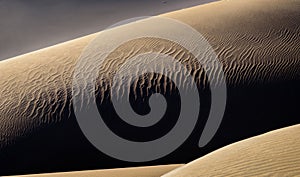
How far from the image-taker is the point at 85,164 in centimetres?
920

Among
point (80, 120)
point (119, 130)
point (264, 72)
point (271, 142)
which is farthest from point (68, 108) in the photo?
point (271, 142)

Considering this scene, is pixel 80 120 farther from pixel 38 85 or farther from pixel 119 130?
pixel 38 85

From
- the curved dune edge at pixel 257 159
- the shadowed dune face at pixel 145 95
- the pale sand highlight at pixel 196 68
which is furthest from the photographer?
the pale sand highlight at pixel 196 68

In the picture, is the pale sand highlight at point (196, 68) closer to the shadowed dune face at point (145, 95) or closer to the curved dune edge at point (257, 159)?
the shadowed dune face at point (145, 95)

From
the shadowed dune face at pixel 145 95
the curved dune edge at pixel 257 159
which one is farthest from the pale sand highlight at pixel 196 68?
the curved dune edge at pixel 257 159

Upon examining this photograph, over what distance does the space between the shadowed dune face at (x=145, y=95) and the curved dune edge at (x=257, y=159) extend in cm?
432

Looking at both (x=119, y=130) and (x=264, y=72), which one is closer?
(x=119, y=130)

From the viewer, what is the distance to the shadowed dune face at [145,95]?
9.27 meters

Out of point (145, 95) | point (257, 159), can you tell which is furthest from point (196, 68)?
point (257, 159)

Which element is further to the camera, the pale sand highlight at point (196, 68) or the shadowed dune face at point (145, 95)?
the pale sand highlight at point (196, 68)

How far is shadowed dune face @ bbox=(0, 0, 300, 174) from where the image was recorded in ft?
30.4

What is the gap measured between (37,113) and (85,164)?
136cm

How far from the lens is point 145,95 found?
9750mm

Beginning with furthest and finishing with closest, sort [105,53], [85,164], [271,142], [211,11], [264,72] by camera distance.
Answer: [211,11]
[105,53]
[264,72]
[85,164]
[271,142]
